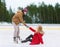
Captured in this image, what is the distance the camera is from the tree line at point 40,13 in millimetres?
27266

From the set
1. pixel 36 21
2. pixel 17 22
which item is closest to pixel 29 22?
pixel 36 21

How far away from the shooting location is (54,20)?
1088 inches

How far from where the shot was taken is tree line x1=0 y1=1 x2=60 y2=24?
27266 mm

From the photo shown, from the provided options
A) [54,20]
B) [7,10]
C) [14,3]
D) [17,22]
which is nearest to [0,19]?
[7,10]

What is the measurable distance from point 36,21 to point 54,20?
1835 mm

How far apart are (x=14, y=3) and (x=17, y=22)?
16.7 metres

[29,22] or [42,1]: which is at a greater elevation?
[42,1]

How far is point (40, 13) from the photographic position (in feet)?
95.6

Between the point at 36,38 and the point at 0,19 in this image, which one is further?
the point at 0,19

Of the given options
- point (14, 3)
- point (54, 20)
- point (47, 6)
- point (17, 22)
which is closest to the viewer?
point (17, 22)

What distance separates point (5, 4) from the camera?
27.9 metres

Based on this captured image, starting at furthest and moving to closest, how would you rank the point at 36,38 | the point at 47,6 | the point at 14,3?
the point at 47,6 → the point at 14,3 → the point at 36,38

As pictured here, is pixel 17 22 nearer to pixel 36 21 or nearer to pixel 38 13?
pixel 36 21

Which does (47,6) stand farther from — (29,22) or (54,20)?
(29,22)
